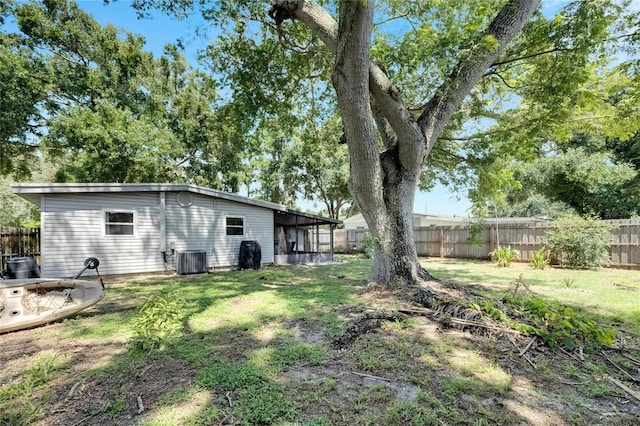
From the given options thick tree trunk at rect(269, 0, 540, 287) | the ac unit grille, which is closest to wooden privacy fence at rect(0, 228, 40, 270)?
the ac unit grille

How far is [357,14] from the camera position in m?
4.34

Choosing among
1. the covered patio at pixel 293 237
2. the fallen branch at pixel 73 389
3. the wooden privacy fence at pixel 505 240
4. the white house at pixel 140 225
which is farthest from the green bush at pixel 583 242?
the fallen branch at pixel 73 389

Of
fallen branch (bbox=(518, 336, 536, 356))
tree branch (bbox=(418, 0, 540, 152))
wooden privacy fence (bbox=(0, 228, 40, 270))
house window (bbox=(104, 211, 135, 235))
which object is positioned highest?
tree branch (bbox=(418, 0, 540, 152))

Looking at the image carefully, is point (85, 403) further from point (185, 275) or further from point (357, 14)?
point (185, 275)

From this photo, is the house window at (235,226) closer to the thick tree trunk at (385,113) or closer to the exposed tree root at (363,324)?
the thick tree trunk at (385,113)

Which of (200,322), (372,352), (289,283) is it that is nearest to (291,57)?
(289,283)

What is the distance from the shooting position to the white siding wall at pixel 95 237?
8469mm

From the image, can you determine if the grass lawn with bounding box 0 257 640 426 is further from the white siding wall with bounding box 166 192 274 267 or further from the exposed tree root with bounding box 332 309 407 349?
the white siding wall with bounding box 166 192 274 267

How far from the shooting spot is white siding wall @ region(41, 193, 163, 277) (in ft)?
27.8

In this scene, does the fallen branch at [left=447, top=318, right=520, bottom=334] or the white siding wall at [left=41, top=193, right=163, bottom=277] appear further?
the white siding wall at [left=41, top=193, right=163, bottom=277]

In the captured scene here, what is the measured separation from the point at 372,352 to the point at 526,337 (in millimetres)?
1752

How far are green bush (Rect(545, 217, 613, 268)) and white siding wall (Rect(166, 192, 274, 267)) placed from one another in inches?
408

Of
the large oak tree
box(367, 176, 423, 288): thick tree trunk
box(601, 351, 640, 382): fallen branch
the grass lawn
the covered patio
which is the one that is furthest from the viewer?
the covered patio

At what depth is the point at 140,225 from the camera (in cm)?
966
